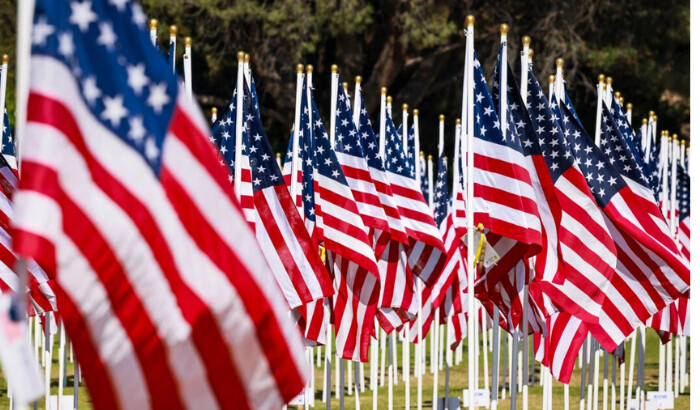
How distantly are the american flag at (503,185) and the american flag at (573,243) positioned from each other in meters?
0.32

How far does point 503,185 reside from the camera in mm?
10438

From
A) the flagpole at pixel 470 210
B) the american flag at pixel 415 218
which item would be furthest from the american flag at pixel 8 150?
the flagpole at pixel 470 210

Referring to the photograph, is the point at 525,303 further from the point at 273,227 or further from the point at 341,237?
the point at 273,227

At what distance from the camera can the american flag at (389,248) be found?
13688 millimetres

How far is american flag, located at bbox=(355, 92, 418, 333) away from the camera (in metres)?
13.7

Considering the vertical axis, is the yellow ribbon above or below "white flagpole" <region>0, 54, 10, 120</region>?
below

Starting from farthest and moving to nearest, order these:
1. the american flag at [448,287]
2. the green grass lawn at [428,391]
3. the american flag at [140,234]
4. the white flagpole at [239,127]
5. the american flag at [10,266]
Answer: the green grass lawn at [428,391] < the american flag at [448,287] < the american flag at [10,266] < the white flagpole at [239,127] < the american flag at [140,234]

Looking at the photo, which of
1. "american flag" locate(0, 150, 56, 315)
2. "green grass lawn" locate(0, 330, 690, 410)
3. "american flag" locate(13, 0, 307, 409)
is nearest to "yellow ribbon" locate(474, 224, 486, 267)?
"american flag" locate(0, 150, 56, 315)

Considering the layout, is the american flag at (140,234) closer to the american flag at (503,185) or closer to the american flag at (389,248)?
the american flag at (503,185)

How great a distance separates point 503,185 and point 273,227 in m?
2.11

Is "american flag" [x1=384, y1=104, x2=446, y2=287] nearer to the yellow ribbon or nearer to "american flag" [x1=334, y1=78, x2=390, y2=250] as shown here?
"american flag" [x1=334, y1=78, x2=390, y2=250]

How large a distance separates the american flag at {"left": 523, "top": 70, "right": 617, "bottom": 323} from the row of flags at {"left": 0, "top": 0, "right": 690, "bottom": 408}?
0.02 m

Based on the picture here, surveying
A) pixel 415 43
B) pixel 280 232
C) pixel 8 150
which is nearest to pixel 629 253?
pixel 280 232

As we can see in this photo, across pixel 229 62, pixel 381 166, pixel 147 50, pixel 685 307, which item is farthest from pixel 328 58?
pixel 147 50
